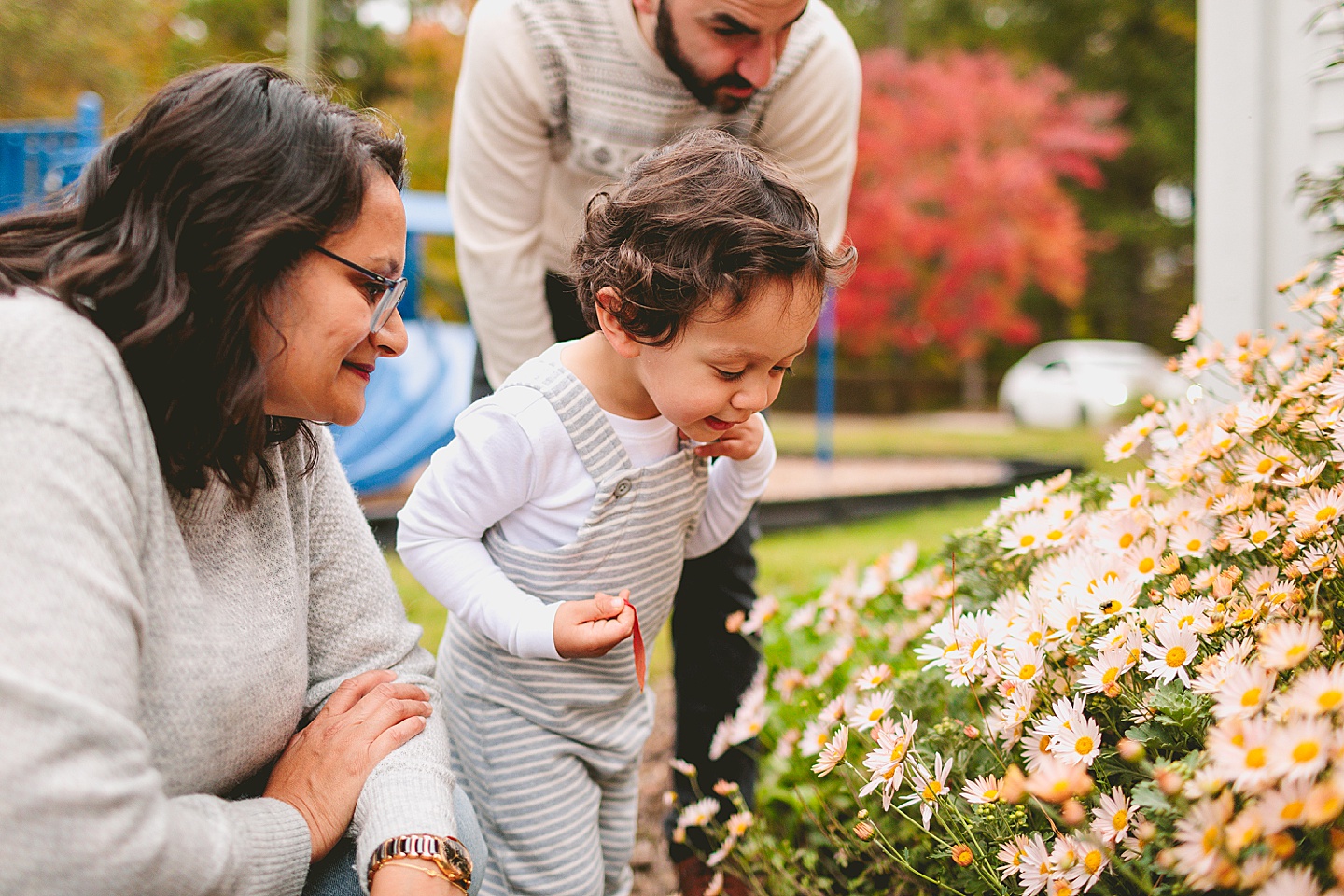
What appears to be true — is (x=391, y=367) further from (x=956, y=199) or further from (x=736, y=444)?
(x=956, y=199)

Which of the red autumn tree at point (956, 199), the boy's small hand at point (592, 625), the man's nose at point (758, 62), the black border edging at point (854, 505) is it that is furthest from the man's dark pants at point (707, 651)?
the red autumn tree at point (956, 199)

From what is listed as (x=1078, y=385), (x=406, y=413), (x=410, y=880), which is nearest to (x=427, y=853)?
(x=410, y=880)

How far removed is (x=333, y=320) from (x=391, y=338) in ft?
0.37

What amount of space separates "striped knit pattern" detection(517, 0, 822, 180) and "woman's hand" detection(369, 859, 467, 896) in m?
1.35

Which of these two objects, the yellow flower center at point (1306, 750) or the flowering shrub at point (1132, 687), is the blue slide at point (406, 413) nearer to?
the flowering shrub at point (1132, 687)

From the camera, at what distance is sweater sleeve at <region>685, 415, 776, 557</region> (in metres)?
1.83

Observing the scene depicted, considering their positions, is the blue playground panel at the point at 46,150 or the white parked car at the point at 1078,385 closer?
the blue playground panel at the point at 46,150

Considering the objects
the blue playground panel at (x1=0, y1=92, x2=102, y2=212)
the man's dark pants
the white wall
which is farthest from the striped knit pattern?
the blue playground panel at (x1=0, y1=92, x2=102, y2=212)

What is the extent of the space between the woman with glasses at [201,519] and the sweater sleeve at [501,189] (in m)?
0.74

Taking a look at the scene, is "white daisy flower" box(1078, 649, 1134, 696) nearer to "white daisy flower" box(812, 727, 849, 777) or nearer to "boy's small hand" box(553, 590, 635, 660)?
"white daisy flower" box(812, 727, 849, 777)

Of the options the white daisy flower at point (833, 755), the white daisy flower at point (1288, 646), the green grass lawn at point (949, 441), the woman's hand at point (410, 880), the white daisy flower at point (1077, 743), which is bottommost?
the green grass lawn at point (949, 441)

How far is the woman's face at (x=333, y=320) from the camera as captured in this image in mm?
1215

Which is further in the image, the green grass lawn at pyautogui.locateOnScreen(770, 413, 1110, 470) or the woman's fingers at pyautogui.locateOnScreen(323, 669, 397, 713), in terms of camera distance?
the green grass lawn at pyautogui.locateOnScreen(770, 413, 1110, 470)

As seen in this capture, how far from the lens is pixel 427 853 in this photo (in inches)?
50.3
